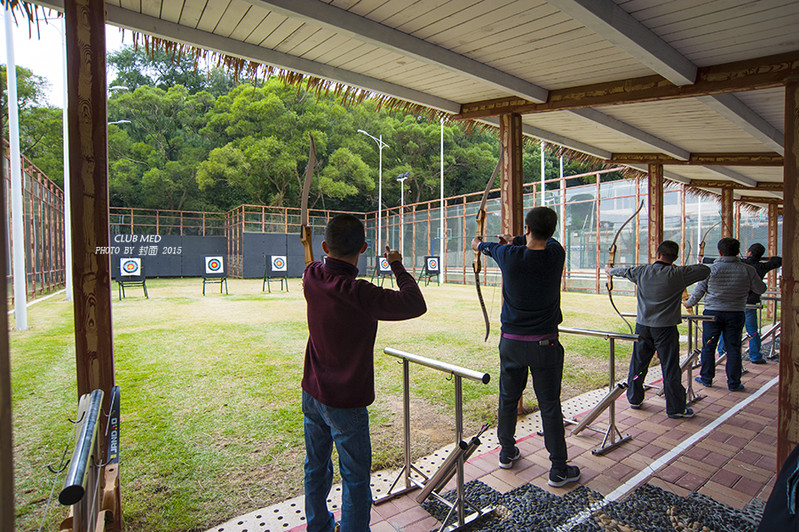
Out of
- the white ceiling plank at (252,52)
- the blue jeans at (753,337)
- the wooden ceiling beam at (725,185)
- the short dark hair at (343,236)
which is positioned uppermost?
the white ceiling plank at (252,52)

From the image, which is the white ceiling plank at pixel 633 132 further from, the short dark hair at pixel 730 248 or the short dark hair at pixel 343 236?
the short dark hair at pixel 343 236

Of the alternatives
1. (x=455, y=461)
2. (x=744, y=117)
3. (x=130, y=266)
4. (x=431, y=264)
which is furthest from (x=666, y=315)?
(x=431, y=264)

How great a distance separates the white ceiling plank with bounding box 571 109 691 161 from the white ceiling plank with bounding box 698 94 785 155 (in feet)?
2.41

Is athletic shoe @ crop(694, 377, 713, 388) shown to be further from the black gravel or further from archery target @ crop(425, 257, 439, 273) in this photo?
archery target @ crop(425, 257, 439, 273)

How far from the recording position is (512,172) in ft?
11.6

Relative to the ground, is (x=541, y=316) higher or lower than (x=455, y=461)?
higher

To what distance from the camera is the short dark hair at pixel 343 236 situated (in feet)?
6.14

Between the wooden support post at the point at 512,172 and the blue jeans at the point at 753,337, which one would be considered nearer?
the wooden support post at the point at 512,172

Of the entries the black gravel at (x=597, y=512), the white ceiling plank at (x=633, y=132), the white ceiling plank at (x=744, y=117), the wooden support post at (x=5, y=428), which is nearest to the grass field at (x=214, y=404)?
the wooden support post at (x=5, y=428)

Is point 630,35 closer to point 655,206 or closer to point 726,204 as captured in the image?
point 655,206

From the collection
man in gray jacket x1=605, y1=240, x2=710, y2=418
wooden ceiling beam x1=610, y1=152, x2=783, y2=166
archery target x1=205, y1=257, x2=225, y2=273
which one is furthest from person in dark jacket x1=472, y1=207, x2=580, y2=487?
archery target x1=205, y1=257, x2=225, y2=273

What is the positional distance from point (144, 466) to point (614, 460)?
2698 millimetres

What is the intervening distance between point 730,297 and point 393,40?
3651mm

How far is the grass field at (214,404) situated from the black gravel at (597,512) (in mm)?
670
